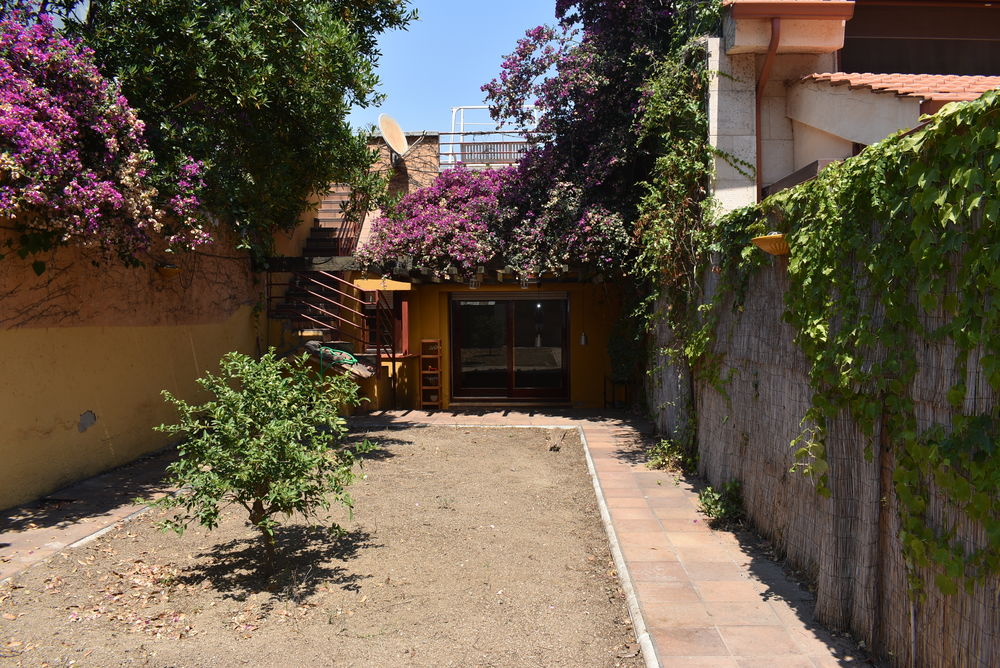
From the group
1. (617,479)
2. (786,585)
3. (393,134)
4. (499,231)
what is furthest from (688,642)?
(393,134)

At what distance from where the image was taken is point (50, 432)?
24.3ft

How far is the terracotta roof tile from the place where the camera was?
241 inches

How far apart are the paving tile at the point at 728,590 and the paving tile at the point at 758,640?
0.43 metres

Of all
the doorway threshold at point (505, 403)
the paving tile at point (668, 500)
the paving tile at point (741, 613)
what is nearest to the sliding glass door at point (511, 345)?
the doorway threshold at point (505, 403)

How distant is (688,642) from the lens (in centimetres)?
391

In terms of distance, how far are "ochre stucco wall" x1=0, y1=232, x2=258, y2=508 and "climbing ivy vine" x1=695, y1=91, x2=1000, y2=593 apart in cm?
708

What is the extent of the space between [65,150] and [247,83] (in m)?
2.10

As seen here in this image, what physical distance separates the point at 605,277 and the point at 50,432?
26.8ft

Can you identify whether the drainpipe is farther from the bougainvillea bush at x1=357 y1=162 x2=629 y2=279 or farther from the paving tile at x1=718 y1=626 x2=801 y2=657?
the paving tile at x1=718 y1=626 x2=801 y2=657

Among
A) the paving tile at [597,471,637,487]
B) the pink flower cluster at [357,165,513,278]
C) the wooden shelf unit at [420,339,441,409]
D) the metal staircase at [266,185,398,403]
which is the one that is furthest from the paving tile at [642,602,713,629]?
the wooden shelf unit at [420,339,441,409]

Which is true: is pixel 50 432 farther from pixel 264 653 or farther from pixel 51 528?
pixel 264 653

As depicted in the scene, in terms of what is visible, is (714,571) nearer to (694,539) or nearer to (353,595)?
(694,539)

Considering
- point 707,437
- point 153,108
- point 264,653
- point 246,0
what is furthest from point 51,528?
point 707,437

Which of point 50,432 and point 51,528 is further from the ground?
point 50,432
